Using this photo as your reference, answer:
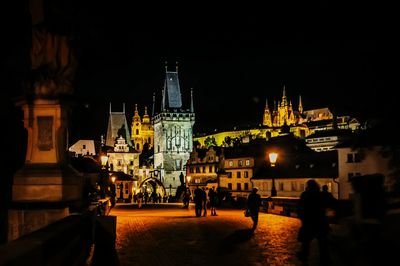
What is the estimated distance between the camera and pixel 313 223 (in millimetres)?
13484

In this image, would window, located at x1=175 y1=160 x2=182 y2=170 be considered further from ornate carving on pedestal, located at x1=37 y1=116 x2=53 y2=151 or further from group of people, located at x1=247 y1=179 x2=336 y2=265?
group of people, located at x1=247 y1=179 x2=336 y2=265

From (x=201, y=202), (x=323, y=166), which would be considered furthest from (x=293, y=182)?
(x=201, y=202)

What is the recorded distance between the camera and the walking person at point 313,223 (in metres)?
13.1

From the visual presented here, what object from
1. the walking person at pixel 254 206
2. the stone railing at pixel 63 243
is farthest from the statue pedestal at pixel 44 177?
the walking person at pixel 254 206

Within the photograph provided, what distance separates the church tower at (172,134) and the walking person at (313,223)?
148870mm

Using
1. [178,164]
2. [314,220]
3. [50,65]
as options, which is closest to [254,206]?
[314,220]

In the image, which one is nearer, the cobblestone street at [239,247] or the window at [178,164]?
the cobblestone street at [239,247]

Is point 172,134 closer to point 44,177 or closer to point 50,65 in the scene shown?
point 50,65

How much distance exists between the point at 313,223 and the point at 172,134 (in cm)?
15799

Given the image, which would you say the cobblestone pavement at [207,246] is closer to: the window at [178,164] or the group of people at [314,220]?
the group of people at [314,220]

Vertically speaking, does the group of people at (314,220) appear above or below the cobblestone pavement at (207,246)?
above

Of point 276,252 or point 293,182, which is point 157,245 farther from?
point 293,182

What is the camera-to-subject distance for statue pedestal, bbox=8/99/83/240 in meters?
→ 14.3

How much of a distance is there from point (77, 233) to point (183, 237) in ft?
28.2
